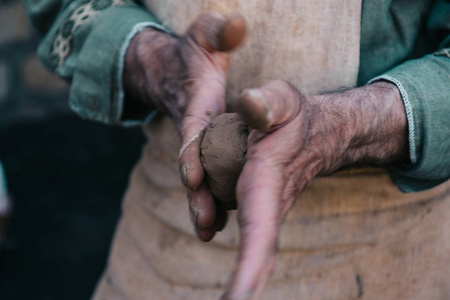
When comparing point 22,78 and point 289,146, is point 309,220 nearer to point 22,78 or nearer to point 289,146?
point 289,146

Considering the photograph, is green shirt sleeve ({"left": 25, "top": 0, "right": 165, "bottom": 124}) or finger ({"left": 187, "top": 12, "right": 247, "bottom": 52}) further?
green shirt sleeve ({"left": 25, "top": 0, "right": 165, "bottom": 124})

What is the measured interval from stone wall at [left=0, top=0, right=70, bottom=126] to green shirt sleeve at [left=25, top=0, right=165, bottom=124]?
5.64 feet

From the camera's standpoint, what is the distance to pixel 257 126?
59cm

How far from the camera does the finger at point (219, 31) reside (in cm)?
68

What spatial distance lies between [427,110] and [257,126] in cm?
32

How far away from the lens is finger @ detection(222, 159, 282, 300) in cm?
53

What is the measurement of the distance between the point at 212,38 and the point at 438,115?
1.17 ft

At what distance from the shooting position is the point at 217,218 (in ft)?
2.38

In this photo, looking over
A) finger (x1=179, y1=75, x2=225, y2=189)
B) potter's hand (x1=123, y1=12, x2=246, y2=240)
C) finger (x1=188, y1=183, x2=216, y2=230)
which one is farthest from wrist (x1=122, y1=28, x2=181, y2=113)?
finger (x1=188, y1=183, x2=216, y2=230)

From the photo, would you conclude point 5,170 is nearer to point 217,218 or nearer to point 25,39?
point 25,39

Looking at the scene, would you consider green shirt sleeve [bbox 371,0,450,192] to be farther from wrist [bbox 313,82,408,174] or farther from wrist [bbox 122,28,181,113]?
wrist [bbox 122,28,181,113]

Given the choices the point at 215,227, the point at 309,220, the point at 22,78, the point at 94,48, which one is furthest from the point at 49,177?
the point at 215,227

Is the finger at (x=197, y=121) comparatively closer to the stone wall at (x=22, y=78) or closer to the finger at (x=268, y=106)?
the finger at (x=268, y=106)

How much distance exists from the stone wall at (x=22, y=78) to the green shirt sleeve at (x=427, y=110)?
2.23 metres
